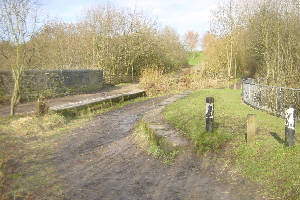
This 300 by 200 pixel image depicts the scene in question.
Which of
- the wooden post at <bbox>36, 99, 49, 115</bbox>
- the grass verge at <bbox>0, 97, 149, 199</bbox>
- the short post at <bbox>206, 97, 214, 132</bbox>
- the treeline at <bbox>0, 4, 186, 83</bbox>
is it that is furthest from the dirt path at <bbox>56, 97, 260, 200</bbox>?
the treeline at <bbox>0, 4, 186, 83</bbox>

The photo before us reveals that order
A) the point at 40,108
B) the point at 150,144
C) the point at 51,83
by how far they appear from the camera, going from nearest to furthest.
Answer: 1. the point at 150,144
2. the point at 40,108
3. the point at 51,83

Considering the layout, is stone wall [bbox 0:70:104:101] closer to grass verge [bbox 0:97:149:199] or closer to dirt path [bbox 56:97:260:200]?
grass verge [bbox 0:97:149:199]

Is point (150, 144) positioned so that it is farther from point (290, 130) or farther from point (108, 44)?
point (108, 44)

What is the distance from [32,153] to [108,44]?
1753 centimetres

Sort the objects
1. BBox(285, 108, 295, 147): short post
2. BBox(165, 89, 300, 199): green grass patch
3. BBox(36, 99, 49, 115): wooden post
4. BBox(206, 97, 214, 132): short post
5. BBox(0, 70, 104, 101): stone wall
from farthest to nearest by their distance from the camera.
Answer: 1. BBox(0, 70, 104, 101): stone wall
2. BBox(36, 99, 49, 115): wooden post
3. BBox(206, 97, 214, 132): short post
4. BBox(285, 108, 295, 147): short post
5. BBox(165, 89, 300, 199): green grass patch

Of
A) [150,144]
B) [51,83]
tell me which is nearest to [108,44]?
[51,83]

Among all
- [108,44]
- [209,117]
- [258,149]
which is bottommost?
[258,149]

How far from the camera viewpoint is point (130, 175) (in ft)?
16.9

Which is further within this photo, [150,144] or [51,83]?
[51,83]

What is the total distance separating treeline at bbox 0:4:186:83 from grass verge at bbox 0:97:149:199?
950cm

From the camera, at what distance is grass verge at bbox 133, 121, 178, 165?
599 centimetres

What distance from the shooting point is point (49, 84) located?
1469 centimetres

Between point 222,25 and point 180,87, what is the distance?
9101 mm

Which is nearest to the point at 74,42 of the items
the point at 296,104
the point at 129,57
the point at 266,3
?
the point at 129,57
